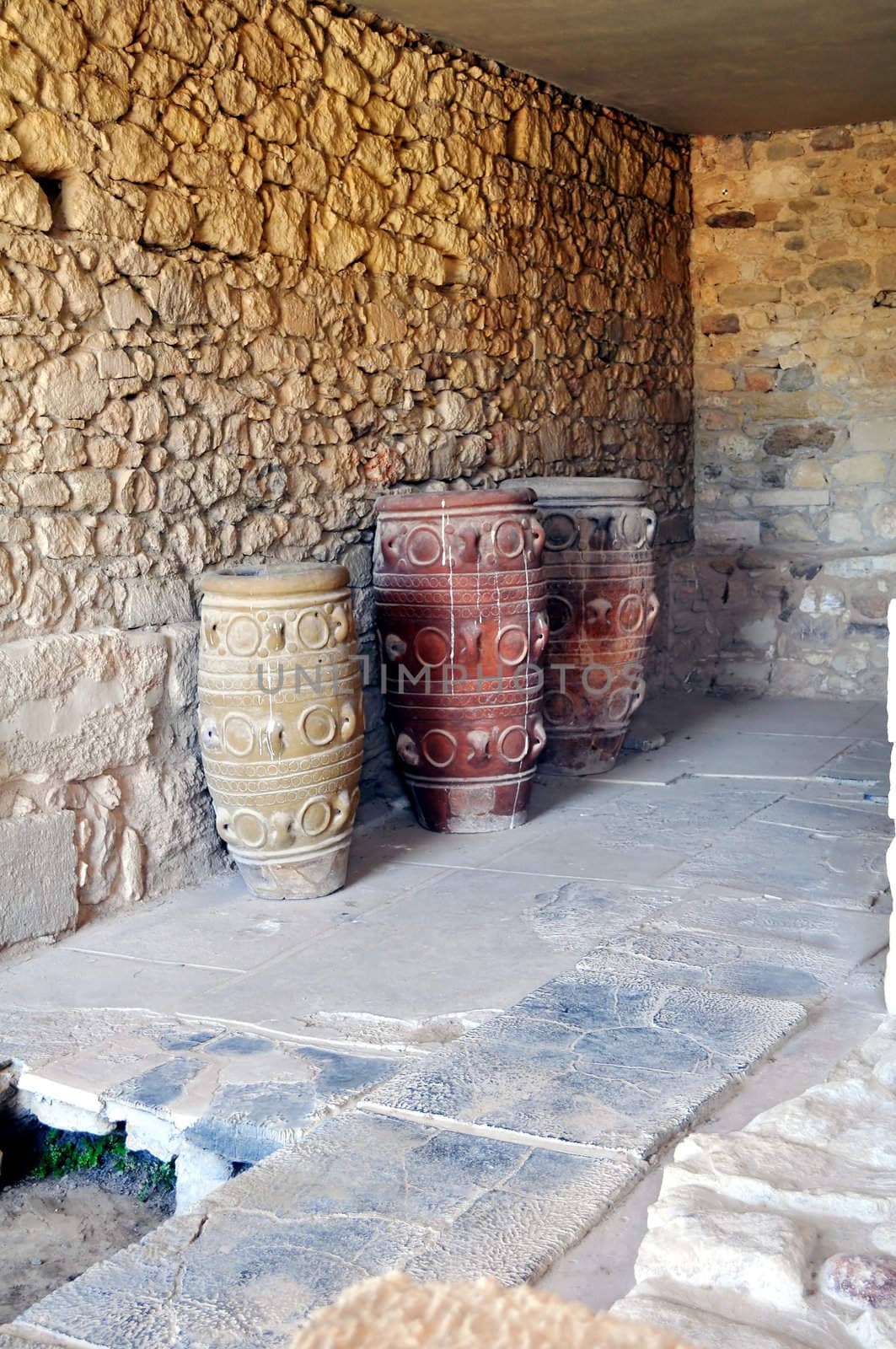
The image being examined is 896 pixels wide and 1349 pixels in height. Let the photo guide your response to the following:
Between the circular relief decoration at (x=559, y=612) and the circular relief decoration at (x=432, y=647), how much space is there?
73cm

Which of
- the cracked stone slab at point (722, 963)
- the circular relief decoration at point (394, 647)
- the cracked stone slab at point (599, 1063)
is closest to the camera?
the cracked stone slab at point (599, 1063)

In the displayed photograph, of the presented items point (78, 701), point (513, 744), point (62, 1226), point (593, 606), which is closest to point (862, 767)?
point (593, 606)

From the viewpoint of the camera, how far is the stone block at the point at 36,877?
282 cm

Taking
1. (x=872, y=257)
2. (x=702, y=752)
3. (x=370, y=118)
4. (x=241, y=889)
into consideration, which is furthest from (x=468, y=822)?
(x=872, y=257)

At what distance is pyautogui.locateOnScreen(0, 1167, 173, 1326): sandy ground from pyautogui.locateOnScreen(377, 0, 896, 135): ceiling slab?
3.19 m

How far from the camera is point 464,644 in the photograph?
361 cm

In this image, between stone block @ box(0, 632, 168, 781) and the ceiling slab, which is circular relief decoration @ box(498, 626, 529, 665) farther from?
the ceiling slab

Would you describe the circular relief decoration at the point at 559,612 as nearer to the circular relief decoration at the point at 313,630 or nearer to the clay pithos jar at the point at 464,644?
the clay pithos jar at the point at 464,644

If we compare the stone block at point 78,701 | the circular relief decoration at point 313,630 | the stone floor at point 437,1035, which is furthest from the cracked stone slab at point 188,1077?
the circular relief decoration at point 313,630

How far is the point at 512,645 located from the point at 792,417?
2.82 m

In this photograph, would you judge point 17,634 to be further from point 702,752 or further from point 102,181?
point 702,752

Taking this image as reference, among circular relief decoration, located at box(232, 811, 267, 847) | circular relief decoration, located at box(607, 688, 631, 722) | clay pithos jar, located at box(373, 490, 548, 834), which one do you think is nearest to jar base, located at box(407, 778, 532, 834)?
clay pithos jar, located at box(373, 490, 548, 834)

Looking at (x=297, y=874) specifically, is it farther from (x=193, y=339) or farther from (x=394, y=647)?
(x=193, y=339)

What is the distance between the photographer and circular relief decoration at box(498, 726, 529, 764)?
3705 mm
